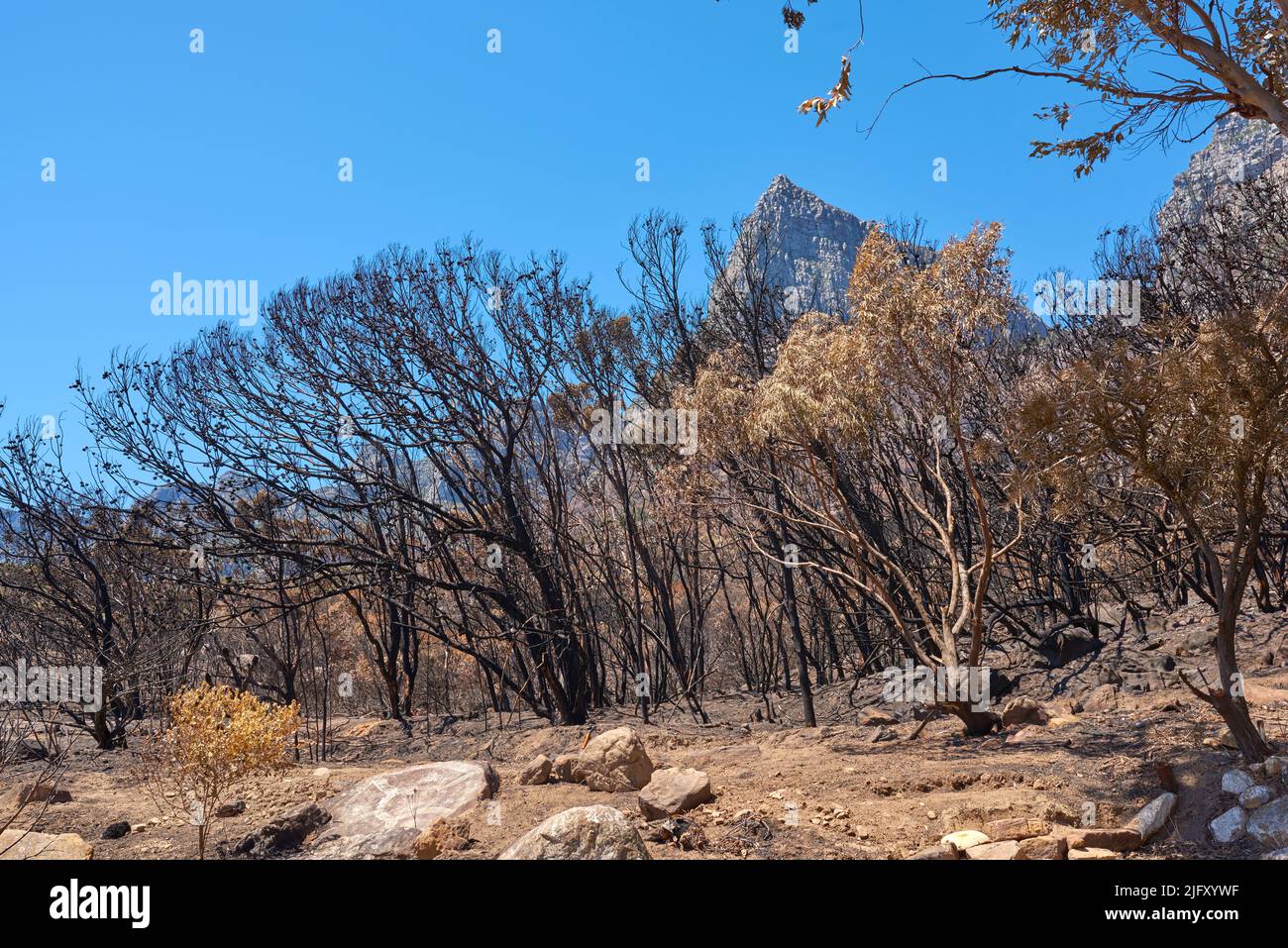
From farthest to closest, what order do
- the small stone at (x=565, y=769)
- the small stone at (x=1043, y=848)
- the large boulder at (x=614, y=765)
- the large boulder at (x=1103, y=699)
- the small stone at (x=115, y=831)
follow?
1. the large boulder at (x=1103, y=699)
2. the small stone at (x=565, y=769)
3. the large boulder at (x=614, y=765)
4. the small stone at (x=115, y=831)
5. the small stone at (x=1043, y=848)

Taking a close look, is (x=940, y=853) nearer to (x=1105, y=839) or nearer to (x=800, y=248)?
(x=1105, y=839)

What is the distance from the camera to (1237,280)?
14367 mm

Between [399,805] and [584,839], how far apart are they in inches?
108

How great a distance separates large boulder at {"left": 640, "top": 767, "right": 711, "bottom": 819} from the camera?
7.03 metres

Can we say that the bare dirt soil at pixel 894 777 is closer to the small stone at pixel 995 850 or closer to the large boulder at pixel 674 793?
the large boulder at pixel 674 793

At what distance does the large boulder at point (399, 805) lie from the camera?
691cm

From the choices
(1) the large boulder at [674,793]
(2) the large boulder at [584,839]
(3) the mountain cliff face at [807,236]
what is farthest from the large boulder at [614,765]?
(3) the mountain cliff face at [807,236]

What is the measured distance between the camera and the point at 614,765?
8.37 metres

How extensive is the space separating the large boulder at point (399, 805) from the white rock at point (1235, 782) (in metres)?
5.93

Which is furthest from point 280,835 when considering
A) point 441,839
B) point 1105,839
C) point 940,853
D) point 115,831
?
Answer: point 1105,839

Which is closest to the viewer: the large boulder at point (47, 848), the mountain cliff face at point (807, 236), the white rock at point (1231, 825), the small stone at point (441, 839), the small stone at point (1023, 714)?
the white rock at point (1231, 825)

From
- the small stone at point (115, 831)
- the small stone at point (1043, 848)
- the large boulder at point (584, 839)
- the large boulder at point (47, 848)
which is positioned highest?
the large boulder at point (584, 839)

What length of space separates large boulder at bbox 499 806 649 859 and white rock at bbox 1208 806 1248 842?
4.02 m
